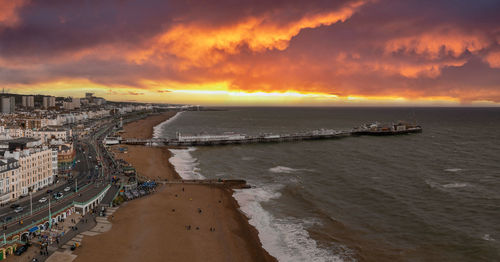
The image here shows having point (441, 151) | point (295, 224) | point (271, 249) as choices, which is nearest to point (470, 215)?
point (295, 224)

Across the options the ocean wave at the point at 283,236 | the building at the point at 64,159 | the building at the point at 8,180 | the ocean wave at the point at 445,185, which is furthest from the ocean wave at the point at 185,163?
the ocean wave at the point at 445,185

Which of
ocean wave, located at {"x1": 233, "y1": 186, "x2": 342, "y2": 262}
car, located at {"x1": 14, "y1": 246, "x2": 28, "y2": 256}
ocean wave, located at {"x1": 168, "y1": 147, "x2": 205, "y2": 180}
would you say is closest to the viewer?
car, located at {"x1": 14, "y1": 246, "x2": 28, "y2": 256}

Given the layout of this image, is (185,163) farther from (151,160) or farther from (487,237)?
(487,237)

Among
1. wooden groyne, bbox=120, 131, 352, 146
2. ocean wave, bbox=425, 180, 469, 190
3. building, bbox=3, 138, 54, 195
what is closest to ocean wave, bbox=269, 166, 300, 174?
ocean wave, bbox=425, 180, 469, 190

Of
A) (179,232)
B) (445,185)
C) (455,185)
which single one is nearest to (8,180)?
(179,232)

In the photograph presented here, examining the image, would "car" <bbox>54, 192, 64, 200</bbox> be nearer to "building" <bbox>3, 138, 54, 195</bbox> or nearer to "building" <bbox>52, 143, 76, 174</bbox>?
"building" <bbox>3, 138, 54, 195</bbox>

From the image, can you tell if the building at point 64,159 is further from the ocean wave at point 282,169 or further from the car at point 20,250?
the ocean wave at point 282,169
